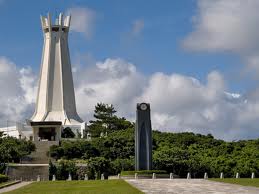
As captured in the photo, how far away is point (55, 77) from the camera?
208ft

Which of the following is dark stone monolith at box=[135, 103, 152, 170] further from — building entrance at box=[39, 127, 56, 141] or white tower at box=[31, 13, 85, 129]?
white tower at box=[31, 13, 85, 129]

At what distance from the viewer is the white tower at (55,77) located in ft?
206

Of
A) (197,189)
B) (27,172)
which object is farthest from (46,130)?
(197,189)

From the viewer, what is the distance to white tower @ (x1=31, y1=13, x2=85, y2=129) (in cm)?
6278

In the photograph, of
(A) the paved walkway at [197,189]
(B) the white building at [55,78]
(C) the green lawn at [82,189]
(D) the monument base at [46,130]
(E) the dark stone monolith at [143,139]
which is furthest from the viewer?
(B) the white building at [55,78]

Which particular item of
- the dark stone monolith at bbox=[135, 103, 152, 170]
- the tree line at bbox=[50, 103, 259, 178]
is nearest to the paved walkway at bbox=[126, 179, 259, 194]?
the dark stone monolith at bbox=[135, 103, 152, 170]

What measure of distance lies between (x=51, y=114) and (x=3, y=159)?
25.5 m

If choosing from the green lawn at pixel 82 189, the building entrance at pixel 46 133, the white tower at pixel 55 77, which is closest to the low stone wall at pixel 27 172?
the green lawn at pixel 82 189

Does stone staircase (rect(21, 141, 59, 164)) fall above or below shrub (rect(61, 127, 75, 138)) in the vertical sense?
below

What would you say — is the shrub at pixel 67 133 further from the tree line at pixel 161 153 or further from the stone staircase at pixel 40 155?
the stone staircase at pixel 40 155

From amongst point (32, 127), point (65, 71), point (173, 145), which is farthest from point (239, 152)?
point (65, 71)

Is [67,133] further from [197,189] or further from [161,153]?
[197,189]

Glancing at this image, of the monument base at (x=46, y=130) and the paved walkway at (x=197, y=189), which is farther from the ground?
the monument base at (x=46, y=130)

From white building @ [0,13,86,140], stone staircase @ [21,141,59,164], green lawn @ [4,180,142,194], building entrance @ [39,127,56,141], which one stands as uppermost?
white building @ [0,13,86,140]
